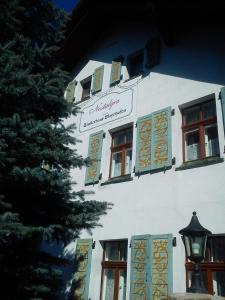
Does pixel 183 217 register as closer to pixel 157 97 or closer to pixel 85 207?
pixel 85 207

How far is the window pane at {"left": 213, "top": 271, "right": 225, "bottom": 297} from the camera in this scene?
217 inches

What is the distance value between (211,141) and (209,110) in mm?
730

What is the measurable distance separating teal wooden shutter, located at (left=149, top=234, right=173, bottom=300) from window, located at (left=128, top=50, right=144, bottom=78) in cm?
479

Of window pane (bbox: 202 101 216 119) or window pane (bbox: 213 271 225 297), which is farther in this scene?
window pane (bbox: 202 101 216 119)

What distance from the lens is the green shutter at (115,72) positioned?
9587 mm

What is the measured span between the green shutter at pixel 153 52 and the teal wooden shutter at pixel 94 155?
87.7 inches

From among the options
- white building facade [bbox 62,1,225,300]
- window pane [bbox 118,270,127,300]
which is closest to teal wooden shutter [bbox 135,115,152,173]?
white building facade [bbox 62,1,225,300]

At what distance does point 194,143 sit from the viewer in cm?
700

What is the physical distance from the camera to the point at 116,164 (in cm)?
855

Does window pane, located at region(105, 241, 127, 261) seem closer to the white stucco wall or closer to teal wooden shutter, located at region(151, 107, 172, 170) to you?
the white stucco wall

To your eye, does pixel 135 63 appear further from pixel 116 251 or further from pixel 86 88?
pixel 116 251

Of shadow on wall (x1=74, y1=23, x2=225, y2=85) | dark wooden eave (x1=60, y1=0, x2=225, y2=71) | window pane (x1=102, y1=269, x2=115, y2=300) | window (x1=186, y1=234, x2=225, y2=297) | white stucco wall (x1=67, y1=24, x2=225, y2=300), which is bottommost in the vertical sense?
window pane (x1=102, y1=269, x2=115, y2=300)

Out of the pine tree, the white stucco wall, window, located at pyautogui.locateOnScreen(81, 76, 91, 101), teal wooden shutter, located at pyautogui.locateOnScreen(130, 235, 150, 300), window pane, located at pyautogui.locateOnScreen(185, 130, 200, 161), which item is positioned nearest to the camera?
the pine tree

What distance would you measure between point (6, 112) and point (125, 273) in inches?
160
